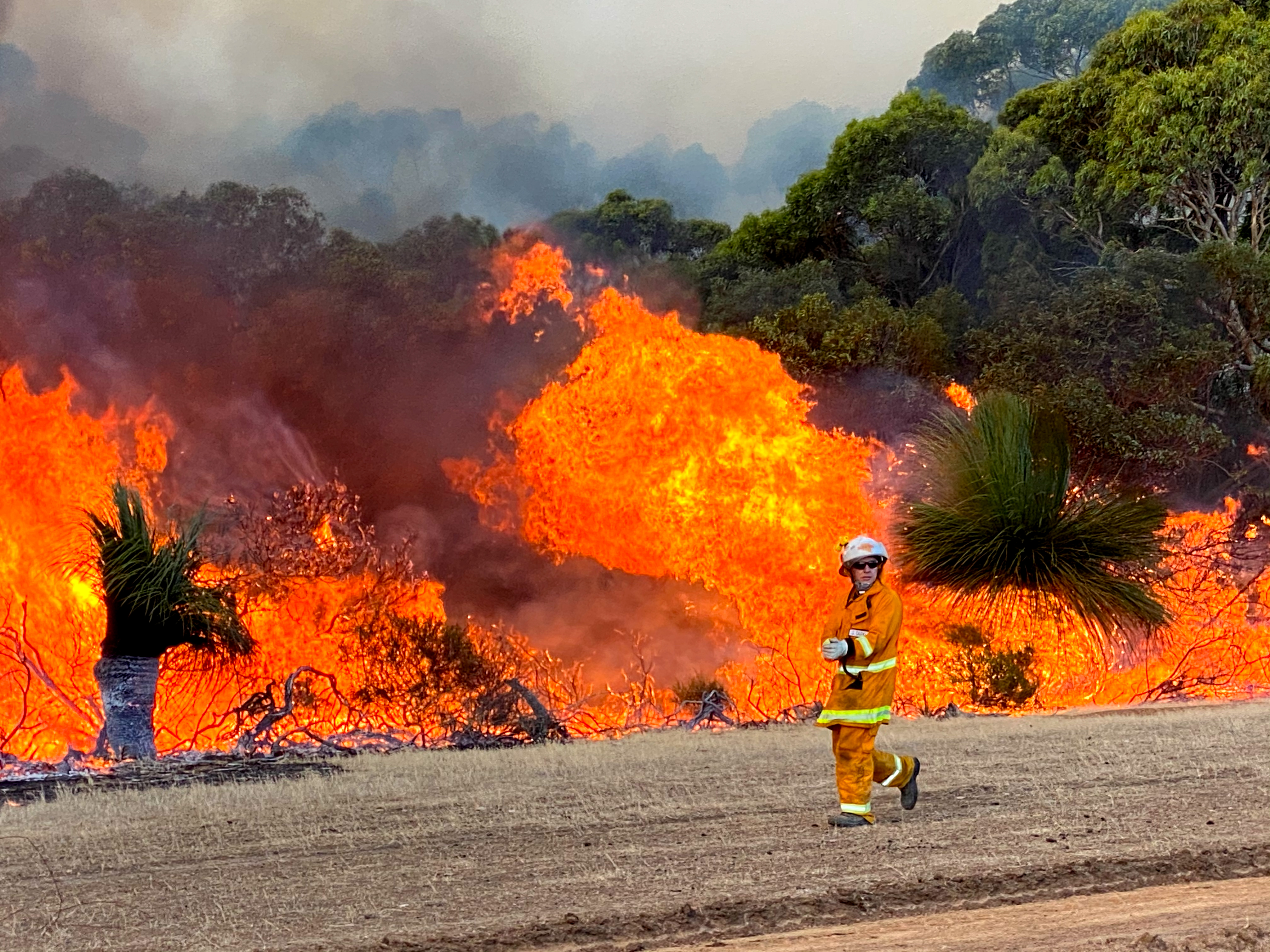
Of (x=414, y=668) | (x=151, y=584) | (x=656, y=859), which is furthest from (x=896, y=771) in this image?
(x=414, y=668)

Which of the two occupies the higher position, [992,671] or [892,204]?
[892,204]

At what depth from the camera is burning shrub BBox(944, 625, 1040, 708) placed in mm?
21938

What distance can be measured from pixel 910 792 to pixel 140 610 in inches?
403

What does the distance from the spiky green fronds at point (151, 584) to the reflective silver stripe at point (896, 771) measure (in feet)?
32.0

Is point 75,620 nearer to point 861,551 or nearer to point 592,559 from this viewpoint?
point 592,559

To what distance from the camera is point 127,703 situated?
52.4 feet

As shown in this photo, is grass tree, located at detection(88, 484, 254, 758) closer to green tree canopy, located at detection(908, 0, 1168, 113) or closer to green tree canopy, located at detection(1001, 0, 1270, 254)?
green tree canopy, located at detection(1001, 0, 1270, 254)

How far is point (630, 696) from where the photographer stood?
73.4ft

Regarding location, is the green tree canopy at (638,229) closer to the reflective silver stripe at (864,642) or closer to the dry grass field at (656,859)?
the dry grass field at (656,859)

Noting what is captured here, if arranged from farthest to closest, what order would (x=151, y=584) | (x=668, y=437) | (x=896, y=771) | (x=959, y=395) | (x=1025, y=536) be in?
(x=959, y=395), (x=668, y=437), (x=1025, y=536), (x=151, y=584), (x=896, y=771)

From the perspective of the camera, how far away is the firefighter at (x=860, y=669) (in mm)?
8766

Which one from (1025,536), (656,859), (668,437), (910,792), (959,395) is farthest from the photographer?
(959,395)

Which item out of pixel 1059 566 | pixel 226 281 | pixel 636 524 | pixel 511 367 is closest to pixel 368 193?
pixel 226 281

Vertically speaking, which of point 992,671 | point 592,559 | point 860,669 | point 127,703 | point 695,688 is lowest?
point 860,669
